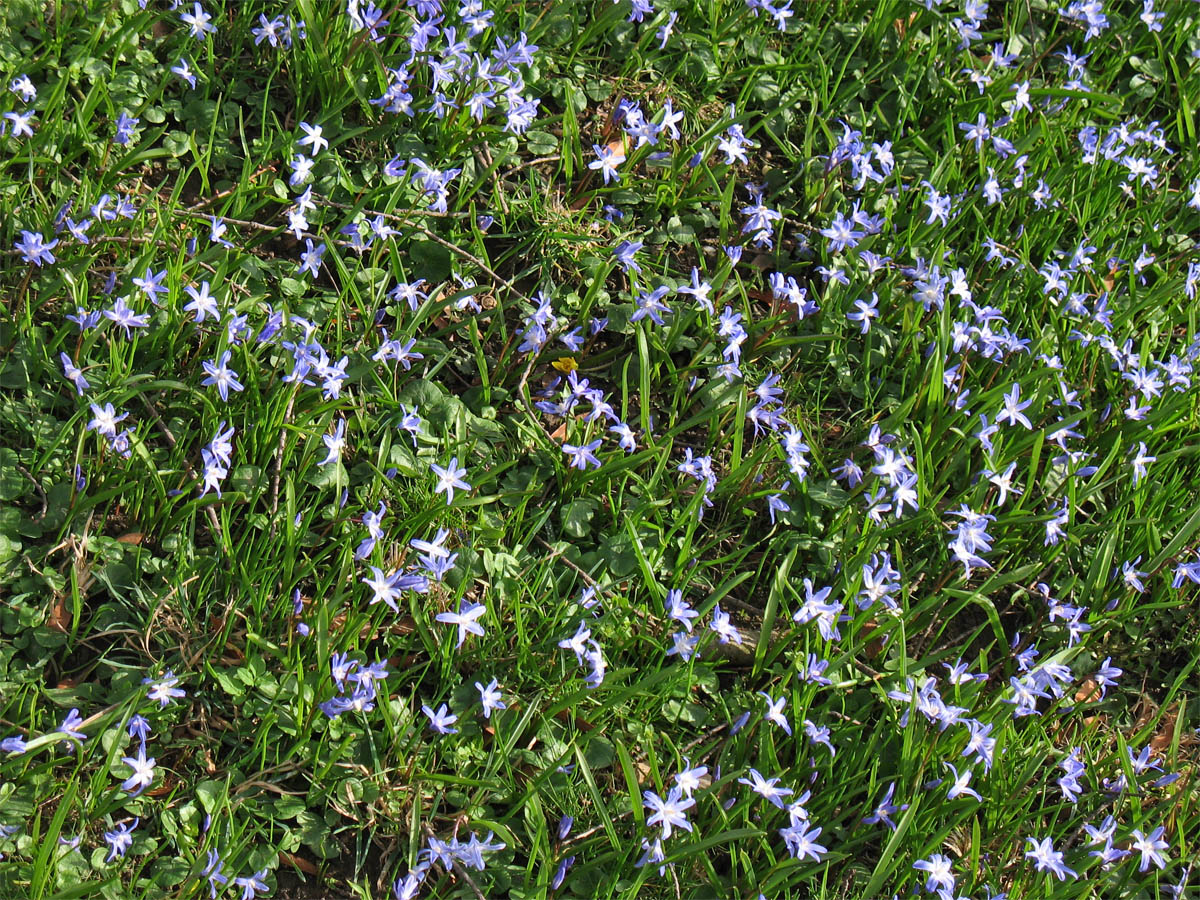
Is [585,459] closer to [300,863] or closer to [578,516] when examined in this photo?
[578,516]

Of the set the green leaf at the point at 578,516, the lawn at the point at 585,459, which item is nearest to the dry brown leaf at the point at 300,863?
the lawn at the point at 585,459

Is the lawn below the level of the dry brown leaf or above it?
above

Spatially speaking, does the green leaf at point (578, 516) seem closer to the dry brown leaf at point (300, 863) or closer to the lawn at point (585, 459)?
the lawn at point (585, 459)

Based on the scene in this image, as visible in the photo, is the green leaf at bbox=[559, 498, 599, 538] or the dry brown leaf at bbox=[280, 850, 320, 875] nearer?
the dry brown leaf at bbox=[280, 850, 320, 875]

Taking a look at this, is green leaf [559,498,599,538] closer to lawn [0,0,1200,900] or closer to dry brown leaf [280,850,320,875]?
lawn [0,0,1200,900]

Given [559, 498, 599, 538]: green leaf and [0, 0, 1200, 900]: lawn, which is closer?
[0, 0, 1200, 900]: lawn

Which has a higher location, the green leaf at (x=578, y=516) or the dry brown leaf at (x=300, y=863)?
the green leaf at (x=578, y=516)

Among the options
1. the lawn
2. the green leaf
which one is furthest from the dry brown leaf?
the green leaf

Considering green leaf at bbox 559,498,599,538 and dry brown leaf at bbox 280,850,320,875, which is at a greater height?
green leaf at bbox 559,498,599,538

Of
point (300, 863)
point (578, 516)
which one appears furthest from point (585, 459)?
point (300, 863)
